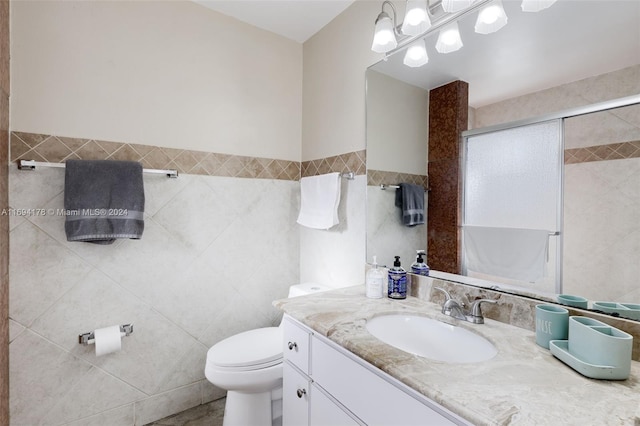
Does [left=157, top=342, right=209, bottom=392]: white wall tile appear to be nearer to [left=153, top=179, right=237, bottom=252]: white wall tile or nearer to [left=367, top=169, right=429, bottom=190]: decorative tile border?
[left=153, top=179, right=237, bottom=252]: white wall tile

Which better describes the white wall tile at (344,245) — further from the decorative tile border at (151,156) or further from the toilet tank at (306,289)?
the decorative tile border at (151,156)

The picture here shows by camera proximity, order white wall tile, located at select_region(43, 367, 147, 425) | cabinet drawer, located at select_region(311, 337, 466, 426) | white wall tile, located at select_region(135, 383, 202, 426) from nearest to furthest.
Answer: cabinet drawer, located at select_region(311, 337, 466, 426) < white wall tile, located at select_region(43, 367, 147, 425) < white wall tile, located at select_region(135, 383, 202, 426)

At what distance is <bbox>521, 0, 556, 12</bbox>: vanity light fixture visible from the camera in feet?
3.17

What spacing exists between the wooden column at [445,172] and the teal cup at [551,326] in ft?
1.26

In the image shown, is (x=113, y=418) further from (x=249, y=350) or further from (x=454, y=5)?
(x=454, y=5)

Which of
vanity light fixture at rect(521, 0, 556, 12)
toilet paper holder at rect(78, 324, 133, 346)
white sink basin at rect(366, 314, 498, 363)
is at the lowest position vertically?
toilet paper holder at rect(78, 324, 133, 346)

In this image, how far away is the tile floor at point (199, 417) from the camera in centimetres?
166

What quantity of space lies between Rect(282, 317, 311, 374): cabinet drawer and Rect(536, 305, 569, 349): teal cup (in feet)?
2.41

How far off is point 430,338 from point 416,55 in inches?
48.5

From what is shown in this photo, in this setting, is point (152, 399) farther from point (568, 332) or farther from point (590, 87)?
point (590, 87)

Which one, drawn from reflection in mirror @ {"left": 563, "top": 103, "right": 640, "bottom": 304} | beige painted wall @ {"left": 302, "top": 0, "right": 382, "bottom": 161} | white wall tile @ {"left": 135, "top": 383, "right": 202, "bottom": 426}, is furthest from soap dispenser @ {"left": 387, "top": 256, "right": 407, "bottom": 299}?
white wall tile @ {"left": 135, "top": 383, "right": 202, "bottom": 426}

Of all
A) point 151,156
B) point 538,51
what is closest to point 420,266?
point 538,51

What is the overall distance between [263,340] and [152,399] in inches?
28.0

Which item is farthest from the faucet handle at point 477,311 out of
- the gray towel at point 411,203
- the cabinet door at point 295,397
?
the cabinet door at point 295,397
